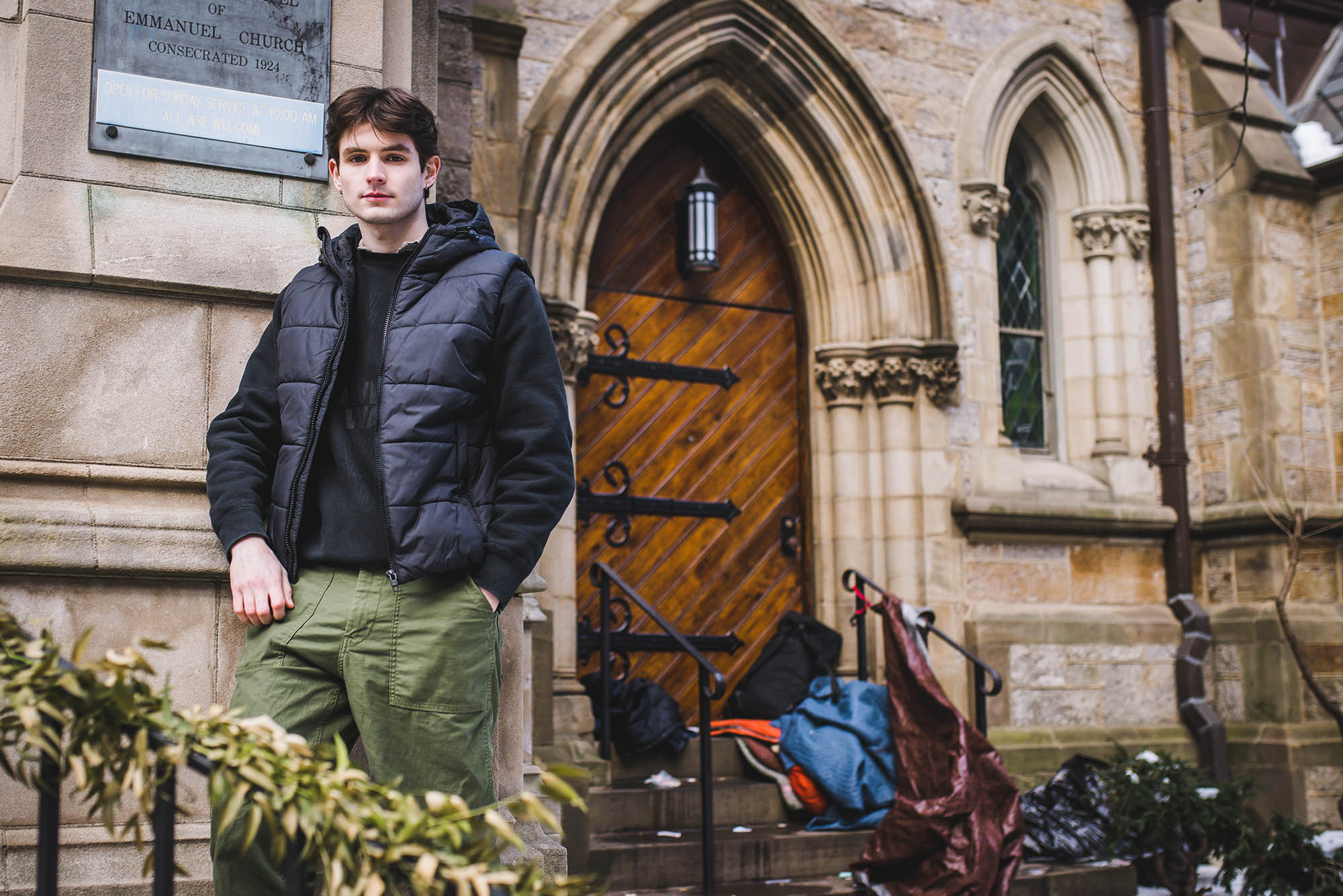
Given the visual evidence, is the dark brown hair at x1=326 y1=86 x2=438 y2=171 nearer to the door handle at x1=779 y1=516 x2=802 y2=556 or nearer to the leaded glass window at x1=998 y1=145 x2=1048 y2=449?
the door handle at x1=779 y1=516 x2=802 y2=556

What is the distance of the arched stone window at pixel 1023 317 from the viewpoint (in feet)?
27.7

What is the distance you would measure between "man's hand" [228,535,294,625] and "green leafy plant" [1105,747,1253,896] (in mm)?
4605

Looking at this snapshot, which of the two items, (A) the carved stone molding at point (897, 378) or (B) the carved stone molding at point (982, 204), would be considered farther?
(B) the carved stone molding at point (982, 204)

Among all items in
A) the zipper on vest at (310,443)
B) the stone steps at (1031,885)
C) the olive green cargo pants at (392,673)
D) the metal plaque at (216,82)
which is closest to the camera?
the olive green cargo pants at (392,673)

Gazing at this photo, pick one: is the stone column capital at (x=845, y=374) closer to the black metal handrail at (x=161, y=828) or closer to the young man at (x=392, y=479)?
the young man at (x=392, y=479)

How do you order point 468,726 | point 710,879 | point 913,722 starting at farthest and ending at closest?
point 913,722, point 710,879, point 468,726

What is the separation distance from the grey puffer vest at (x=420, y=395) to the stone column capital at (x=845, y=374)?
5.22 meters

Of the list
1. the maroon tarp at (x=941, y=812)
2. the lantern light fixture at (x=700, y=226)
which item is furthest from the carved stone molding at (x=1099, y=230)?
the maroon tarp at (x=941, y=812)

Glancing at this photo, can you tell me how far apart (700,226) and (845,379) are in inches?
46.6

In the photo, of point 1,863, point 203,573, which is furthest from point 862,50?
point 1,863

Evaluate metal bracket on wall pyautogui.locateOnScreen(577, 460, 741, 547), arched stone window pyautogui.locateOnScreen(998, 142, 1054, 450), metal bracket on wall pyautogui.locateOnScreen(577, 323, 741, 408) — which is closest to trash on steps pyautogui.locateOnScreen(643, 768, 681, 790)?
metal bracket on wall pyautogui.locateOnScreen(577, 460, 741, 547)

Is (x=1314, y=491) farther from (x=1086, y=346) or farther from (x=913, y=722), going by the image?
(x=913, y=722)

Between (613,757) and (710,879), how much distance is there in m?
1.40

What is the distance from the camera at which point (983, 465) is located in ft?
25.6
